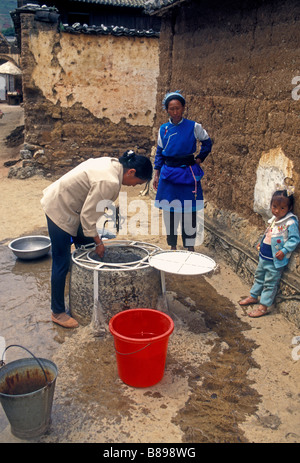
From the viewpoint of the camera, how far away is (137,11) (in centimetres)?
1494

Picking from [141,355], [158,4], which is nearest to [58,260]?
[141,355]

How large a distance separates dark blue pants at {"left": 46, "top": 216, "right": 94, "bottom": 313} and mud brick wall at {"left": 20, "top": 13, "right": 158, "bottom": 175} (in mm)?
6047

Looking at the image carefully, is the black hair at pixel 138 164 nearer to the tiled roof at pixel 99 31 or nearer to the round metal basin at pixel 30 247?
the round metal basin at pixel 30 247

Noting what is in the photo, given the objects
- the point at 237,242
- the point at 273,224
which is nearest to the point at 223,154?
the point at 237,242

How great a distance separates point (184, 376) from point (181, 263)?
0.93 meters

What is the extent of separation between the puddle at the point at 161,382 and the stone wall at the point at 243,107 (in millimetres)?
780

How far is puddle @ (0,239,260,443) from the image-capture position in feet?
8.23

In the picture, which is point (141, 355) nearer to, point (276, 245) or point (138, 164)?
point (138, 164)

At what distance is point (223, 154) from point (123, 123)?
16.3 ft

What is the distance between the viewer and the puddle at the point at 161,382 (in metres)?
2.51

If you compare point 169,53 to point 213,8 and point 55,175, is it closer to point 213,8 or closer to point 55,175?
point 213,8

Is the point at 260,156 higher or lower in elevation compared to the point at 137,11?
lower

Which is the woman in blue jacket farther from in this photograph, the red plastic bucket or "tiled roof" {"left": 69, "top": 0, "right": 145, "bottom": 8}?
"tiled roof" {"left": 69, "top": 0, "right": 145, "bottom": 8}

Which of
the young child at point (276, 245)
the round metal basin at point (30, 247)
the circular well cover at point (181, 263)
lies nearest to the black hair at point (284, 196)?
the young child at point (276, 245)
